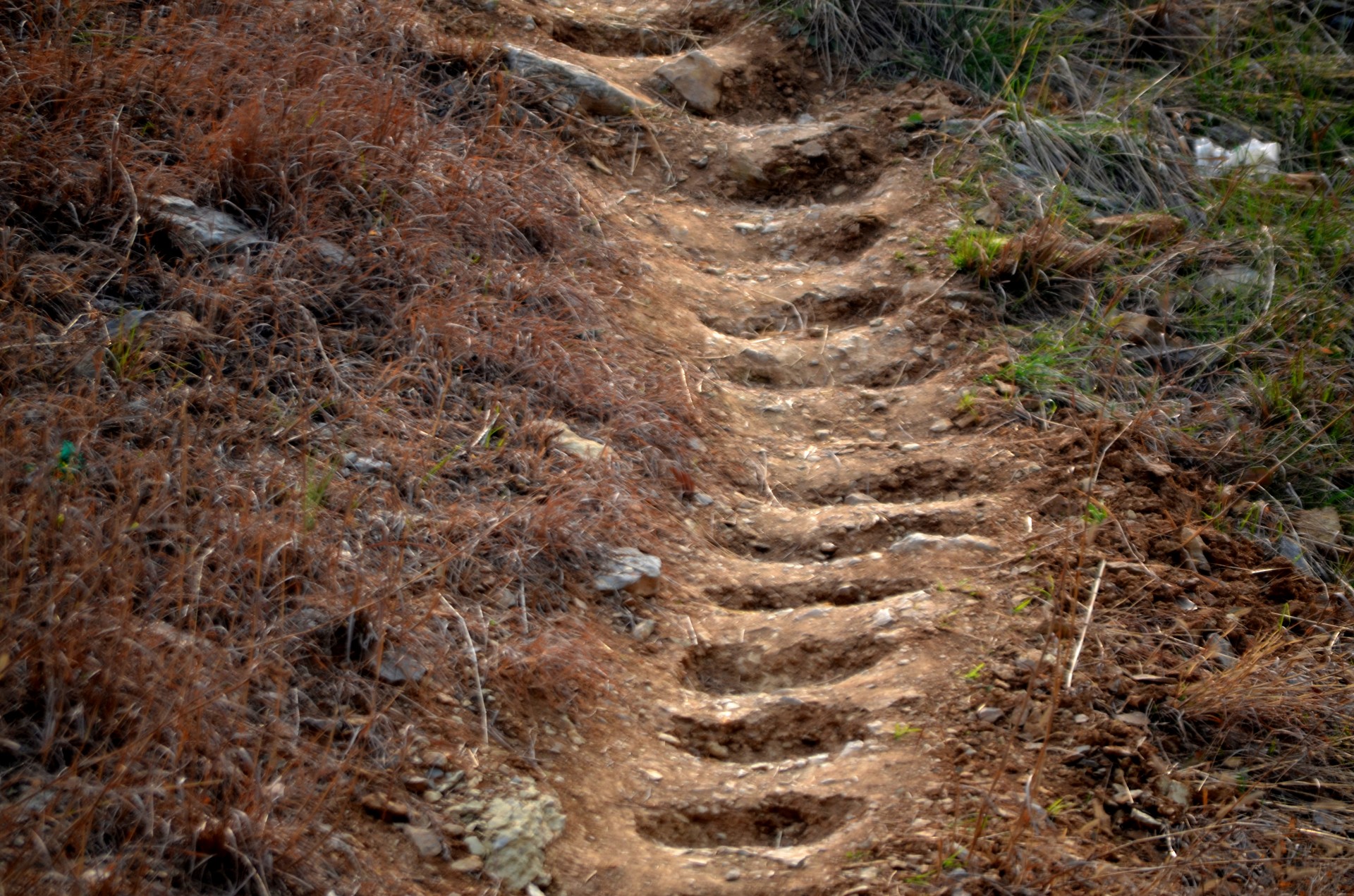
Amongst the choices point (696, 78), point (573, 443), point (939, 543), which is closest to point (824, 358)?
point (939, 543)

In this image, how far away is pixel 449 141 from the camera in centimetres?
330

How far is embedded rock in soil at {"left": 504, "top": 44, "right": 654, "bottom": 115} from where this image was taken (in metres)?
3.89

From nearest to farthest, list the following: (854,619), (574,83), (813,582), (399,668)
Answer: (399,668) → (854,619) → (813,582) → (574,83)

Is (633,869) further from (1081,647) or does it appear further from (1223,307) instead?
(1223,307)

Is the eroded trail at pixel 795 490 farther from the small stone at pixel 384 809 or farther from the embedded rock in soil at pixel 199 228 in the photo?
the embedded rock in soil at pixel 199 228

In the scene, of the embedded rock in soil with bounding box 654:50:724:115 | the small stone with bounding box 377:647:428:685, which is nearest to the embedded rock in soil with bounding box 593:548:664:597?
the small stone with bounding box 377:647:428:685

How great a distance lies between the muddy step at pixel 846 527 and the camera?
104 inches

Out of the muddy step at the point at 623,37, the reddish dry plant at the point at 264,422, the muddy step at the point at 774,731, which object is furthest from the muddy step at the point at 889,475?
the muddy step at the point at 623,37

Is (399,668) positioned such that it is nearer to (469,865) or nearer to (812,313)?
(469,865)

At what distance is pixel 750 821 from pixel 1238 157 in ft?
11.6

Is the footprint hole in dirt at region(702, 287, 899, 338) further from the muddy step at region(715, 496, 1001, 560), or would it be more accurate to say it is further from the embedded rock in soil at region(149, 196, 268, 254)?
the embedded rock in soil at region(149, 196, 268, 254)

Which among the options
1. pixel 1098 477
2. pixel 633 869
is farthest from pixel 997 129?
pixel 633 869

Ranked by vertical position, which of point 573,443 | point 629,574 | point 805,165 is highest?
point 805,165

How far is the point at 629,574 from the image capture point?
238 centimetres
